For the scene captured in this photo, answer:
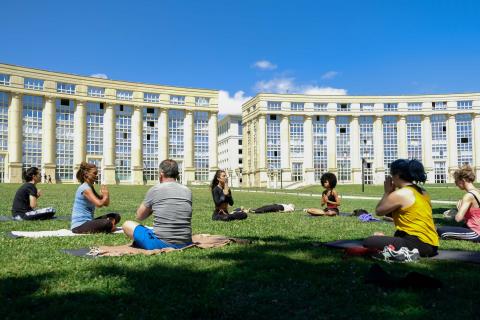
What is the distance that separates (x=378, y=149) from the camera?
91.3m

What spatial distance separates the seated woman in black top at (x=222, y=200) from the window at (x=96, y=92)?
231 ft

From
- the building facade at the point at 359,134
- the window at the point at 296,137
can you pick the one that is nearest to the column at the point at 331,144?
the building facade at the point at 359,134

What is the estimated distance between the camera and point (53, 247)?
8.73 meters

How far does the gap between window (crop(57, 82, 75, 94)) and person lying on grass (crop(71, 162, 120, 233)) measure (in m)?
71.6

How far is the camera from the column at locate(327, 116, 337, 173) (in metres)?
90.8

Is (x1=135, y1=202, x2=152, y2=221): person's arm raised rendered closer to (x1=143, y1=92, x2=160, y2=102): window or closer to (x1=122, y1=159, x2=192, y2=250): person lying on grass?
(x1=122, y1=159, x2=192, y2=250): person lying on grass

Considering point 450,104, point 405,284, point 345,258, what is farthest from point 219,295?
point 450,104

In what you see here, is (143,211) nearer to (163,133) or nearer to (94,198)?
(94,198)

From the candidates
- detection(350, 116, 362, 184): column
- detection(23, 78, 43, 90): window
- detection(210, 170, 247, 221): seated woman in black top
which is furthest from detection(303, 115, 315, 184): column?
detection(210, 170, 247, 221): seated woman in black top

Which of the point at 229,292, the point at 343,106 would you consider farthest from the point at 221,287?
the point at 343,106

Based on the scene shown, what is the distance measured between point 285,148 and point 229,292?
85587 mm

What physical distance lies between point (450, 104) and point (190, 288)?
95644mm

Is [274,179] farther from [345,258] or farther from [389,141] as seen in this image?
[345,258]

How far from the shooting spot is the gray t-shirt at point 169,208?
8.10 metres
